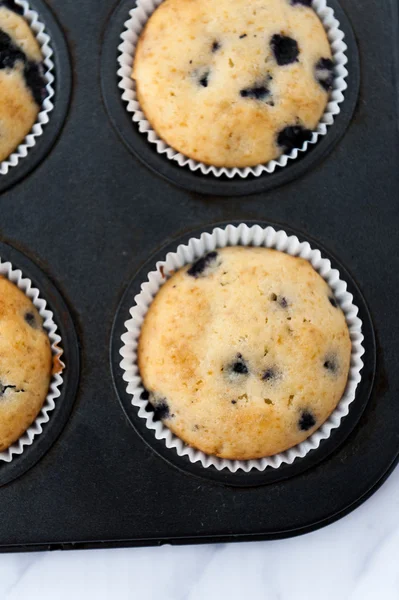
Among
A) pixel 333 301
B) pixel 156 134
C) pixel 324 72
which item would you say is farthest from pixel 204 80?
pixel 333 301

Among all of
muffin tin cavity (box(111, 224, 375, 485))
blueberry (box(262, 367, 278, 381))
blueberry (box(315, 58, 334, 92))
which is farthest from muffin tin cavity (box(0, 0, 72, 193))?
blueberry (box(262, 367, 278, 381))

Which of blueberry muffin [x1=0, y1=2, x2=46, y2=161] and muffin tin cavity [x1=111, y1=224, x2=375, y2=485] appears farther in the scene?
blueberry muffin [x1=0, y1=2, x2=46, y2=161]

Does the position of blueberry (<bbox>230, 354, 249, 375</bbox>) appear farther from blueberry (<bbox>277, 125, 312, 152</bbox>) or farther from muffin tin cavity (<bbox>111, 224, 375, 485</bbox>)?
blueberry (<bbox>277, 125, 312, 152</bbox>)

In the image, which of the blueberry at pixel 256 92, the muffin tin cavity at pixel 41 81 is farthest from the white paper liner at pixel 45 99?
the blueberry at pixel 256 92

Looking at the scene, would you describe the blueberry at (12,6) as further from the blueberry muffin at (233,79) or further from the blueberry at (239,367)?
the blueberry at (239,367)

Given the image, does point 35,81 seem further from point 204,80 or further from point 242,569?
point 242,569

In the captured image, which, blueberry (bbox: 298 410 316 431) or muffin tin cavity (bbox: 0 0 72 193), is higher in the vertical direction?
muffin tin cavity (bbox: 0 0 72 193)

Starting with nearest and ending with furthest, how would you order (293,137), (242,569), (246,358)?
(246,358)
(293,137)
(242,569)
